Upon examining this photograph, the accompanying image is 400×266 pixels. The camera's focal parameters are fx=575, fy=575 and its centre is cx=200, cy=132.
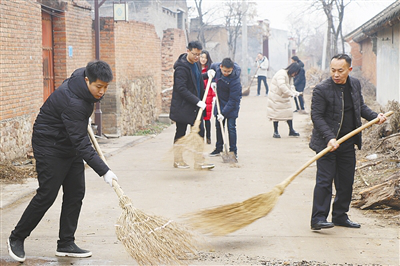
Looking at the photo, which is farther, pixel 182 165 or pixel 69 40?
pixel 69 40

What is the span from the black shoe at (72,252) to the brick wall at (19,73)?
4.51m

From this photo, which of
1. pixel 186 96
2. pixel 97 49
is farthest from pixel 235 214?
pixel 97 49

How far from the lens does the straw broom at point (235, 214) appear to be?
17.4 ft

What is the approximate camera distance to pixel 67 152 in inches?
190

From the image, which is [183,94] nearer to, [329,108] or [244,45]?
[329,108]

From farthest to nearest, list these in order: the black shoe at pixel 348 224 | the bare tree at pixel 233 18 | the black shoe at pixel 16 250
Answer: the bare tree at pixel 233 18 < the black shoe at pixel 348 224 < the black shoe at pixel 16 250

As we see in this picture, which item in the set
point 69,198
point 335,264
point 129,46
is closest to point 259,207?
point 335,264

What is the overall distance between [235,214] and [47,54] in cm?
749

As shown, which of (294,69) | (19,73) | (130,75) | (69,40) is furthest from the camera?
(130,75)

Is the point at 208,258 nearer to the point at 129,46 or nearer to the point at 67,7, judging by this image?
the point at 67,7

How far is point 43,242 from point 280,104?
8143mm

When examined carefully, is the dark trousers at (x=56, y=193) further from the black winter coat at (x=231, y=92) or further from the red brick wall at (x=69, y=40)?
→ the red brick wall at (x=69, y=40)

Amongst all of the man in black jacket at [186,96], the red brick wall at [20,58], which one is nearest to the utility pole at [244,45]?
the red brick wall at [20,58]

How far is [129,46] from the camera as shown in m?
14.6
